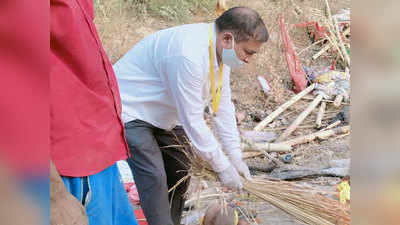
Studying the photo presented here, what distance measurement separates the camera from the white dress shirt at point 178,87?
2385 mm

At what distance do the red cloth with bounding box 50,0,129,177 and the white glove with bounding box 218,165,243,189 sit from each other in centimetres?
93

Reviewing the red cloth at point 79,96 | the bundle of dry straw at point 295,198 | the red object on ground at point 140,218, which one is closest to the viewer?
the red cloth at point 79,96

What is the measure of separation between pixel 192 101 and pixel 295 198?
0.77 m

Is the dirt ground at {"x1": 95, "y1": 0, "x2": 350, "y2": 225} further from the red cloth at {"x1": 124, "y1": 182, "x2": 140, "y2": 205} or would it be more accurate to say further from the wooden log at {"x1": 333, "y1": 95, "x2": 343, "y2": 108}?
the red cloth at {"x1": 124, "y1": 182, "x2": 140, "y2": 205}

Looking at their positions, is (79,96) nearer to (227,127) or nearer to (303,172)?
(227,127)

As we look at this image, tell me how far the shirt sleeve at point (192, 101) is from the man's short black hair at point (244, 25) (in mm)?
307

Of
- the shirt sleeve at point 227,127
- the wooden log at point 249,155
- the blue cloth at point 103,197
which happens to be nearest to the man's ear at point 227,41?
the shirt sleeve at point 227,127

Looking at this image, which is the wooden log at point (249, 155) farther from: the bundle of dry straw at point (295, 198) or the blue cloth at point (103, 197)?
the blue cloth at point (103, 197)

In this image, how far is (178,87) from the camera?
2.38m

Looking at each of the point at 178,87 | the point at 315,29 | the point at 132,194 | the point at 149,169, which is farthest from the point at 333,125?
the point at 178,87

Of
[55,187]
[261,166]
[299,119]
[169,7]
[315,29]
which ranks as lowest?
[261,166]
